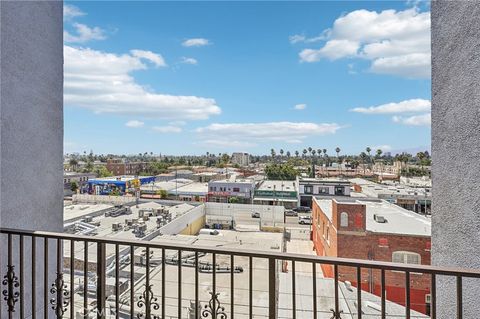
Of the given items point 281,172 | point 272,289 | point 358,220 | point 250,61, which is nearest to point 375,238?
point 358,220

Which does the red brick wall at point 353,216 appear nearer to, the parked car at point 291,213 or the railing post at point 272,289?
the parked car at point 291,213

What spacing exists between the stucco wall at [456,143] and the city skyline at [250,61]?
0.68ft

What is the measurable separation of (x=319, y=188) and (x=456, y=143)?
1432cm

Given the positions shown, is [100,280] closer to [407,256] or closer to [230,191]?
[407,256]

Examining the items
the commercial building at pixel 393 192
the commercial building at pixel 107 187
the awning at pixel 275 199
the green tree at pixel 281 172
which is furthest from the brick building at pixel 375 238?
the green tree at pixel 281 172

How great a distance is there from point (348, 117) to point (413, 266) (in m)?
11.5

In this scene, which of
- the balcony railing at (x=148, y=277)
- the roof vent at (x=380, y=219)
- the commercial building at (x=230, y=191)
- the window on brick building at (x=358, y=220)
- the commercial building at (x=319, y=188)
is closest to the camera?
the balcony railing at (x=148, y=277)

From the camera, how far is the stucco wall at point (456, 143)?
1.23m

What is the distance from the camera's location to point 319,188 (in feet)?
49.9

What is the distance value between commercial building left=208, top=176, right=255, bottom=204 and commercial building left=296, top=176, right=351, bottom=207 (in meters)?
2.87

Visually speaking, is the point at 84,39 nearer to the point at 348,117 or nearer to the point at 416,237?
the point at 416,237

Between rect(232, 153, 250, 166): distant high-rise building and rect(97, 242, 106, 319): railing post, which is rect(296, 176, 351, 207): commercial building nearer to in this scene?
rect(232, 153, 250, 166): distant high-rise building

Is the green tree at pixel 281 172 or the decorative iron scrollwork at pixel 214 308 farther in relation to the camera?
the green tree at pixel 281 172

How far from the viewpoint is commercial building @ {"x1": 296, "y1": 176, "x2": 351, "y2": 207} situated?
14281 mm
